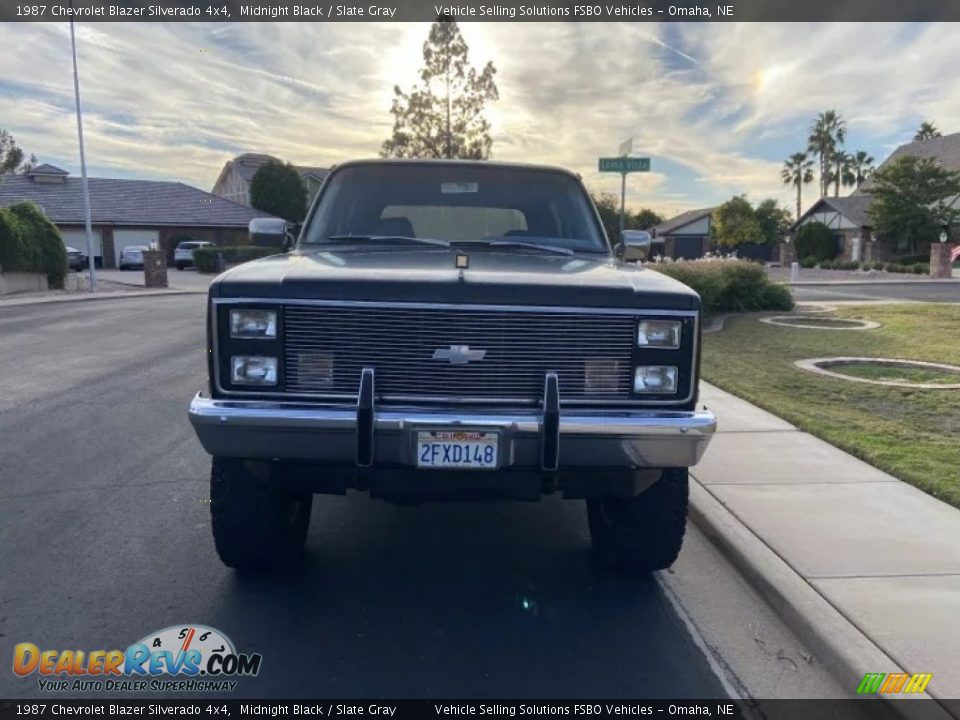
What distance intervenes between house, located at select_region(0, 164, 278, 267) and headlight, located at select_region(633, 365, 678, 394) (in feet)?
139

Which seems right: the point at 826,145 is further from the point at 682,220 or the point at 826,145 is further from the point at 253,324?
the point at 253,324

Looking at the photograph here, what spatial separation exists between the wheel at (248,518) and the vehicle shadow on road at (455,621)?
150mm

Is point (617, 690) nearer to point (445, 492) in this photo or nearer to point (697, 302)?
point (445, 492)

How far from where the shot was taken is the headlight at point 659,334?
331 centimetres

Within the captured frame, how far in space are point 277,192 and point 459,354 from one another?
48100 millimetres

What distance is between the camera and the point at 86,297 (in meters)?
22.7

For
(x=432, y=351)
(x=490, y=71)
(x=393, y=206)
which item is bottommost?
(x=432, y=351)

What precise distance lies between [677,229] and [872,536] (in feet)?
243

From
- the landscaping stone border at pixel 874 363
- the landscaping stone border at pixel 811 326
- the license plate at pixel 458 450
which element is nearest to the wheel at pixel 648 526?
the license plate at pixel 458 450

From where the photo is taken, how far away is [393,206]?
15.9ft

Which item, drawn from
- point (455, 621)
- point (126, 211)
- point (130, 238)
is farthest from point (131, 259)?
point (455, 621)

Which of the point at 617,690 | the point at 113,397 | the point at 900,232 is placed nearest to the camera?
the point at 617,690

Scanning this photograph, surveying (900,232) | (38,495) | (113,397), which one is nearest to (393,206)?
(38,495)

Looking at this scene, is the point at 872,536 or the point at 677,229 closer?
the point at 872,536
